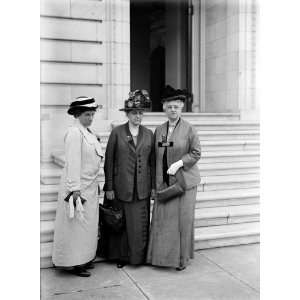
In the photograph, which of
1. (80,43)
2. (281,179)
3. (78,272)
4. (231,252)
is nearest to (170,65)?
(80,43)

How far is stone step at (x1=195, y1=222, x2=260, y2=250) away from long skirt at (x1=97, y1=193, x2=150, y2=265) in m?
0.81

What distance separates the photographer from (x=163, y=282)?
4402 mm

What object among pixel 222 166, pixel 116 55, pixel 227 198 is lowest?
pixel 227 198

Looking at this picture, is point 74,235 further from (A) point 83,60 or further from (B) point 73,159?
(A) point 83,60

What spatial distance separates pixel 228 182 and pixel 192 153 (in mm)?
2004

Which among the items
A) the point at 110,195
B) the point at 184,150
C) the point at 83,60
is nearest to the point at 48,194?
the point at 110,195

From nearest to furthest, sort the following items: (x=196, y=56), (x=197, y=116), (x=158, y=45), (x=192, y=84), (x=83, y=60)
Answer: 1. (x=83, y=60)
2. (x=197, y=116)
3. (x=196, y=56)
4. (x=192, y=84)
5. (x=158, y=45)

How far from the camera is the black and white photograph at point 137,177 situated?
4406mm

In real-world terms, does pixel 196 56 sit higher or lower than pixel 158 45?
lower

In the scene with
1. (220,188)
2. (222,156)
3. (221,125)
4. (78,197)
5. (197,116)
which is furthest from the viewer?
(197,116)

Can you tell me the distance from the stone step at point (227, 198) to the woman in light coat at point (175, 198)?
123 centimetres

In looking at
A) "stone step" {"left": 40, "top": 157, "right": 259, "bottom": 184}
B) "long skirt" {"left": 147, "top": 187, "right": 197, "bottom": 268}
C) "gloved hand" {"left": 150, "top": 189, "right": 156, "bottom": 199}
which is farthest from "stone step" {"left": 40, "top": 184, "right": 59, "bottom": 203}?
"long skirt" {"left": 147, "top": 187, "right": 197, "bottom": 268}

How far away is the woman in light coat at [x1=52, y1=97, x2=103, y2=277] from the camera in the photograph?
14.1 feet
